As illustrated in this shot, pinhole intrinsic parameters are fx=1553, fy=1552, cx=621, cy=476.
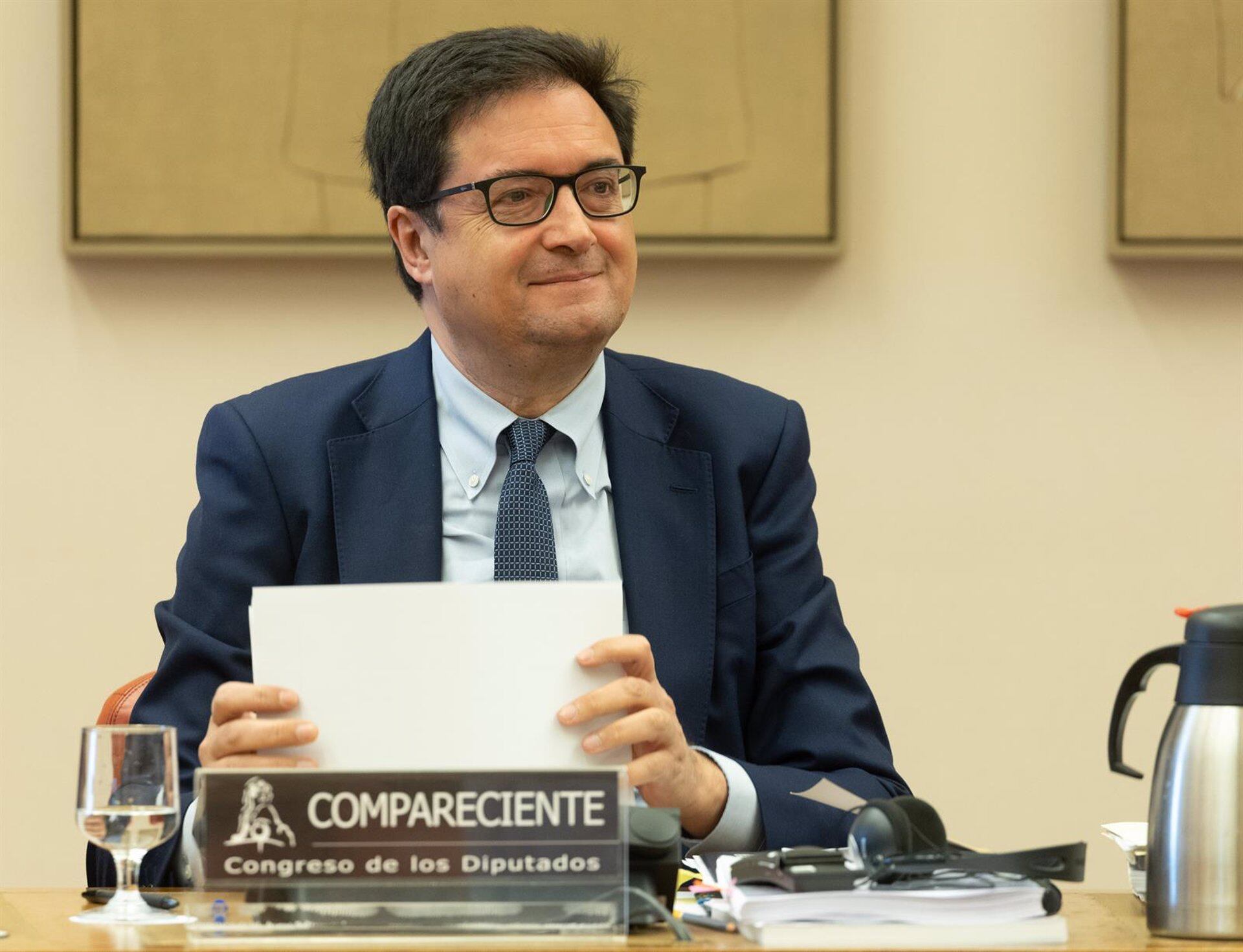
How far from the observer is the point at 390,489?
1.98 meters

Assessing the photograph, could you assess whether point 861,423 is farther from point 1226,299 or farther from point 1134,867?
point 1134,867

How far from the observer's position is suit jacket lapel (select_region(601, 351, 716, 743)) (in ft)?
6.40

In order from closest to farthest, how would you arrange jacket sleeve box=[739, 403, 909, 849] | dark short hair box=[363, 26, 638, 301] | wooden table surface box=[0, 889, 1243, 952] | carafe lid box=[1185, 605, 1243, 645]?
wooden table surface box=[0, 889, 1243, 952] → carafe lid box=[1185, 605, 1243, 645] → jacket sleeve box=[739, 403, 909, 849] → dark short hair box=[363, 26, 638, 301]

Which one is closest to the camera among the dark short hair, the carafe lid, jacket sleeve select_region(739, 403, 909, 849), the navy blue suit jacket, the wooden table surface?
the wooden table surface

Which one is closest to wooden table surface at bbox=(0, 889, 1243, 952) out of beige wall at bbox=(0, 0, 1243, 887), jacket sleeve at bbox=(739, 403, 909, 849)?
jacket sleeve at bbox=(739, 403, 909, 849)

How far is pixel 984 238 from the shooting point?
286cm

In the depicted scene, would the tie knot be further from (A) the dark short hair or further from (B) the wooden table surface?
(B) the wooden table surface

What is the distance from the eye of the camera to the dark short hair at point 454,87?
6.59 ft

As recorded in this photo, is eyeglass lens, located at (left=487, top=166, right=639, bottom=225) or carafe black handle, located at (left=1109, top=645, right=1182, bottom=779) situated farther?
eyeglass lens, located at (left=487, top=166, right=639, bottom=225)

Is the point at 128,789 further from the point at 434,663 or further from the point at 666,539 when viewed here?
the point at 666,539

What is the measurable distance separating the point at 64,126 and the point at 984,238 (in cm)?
167

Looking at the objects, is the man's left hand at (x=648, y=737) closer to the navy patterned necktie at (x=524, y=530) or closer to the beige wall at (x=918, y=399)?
the navy patterned necktie at (x=524, y=530)

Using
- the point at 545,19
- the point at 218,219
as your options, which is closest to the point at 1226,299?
the point at 545,19

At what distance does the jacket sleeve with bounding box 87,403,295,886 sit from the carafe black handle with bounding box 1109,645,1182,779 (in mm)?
992
